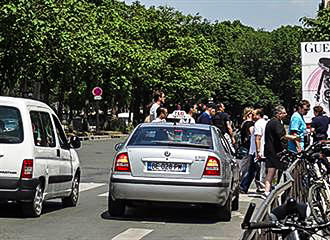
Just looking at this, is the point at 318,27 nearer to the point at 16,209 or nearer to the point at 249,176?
the point at 249,176

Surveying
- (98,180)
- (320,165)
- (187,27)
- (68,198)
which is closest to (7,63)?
(98,180)

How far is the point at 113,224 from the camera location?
36.7ft

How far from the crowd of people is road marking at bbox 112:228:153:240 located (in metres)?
2.98

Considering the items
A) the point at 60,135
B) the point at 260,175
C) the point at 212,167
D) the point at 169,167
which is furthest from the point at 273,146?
the point at 60,135

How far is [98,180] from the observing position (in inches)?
745

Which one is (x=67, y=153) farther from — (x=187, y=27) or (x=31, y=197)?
(x=187, y=27)

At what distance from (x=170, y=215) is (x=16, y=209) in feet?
8.17

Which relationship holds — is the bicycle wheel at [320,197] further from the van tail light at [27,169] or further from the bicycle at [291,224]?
the bicycle at [291,224]

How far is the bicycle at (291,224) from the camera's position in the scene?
3811mm

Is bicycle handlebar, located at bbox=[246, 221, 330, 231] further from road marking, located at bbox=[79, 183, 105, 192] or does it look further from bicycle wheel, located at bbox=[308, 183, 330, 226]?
road marking, located at bbox=[79, 183, 105, 192]

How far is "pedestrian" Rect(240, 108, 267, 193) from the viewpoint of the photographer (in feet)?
53.3

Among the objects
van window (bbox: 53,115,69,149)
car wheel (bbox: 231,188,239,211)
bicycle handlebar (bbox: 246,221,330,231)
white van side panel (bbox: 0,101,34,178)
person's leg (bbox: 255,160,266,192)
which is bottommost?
car wheel (bbox: 231,188,239,211)

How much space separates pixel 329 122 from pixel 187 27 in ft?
203

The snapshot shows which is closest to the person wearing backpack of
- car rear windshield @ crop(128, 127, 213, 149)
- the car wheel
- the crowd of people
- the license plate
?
the crowd of people
